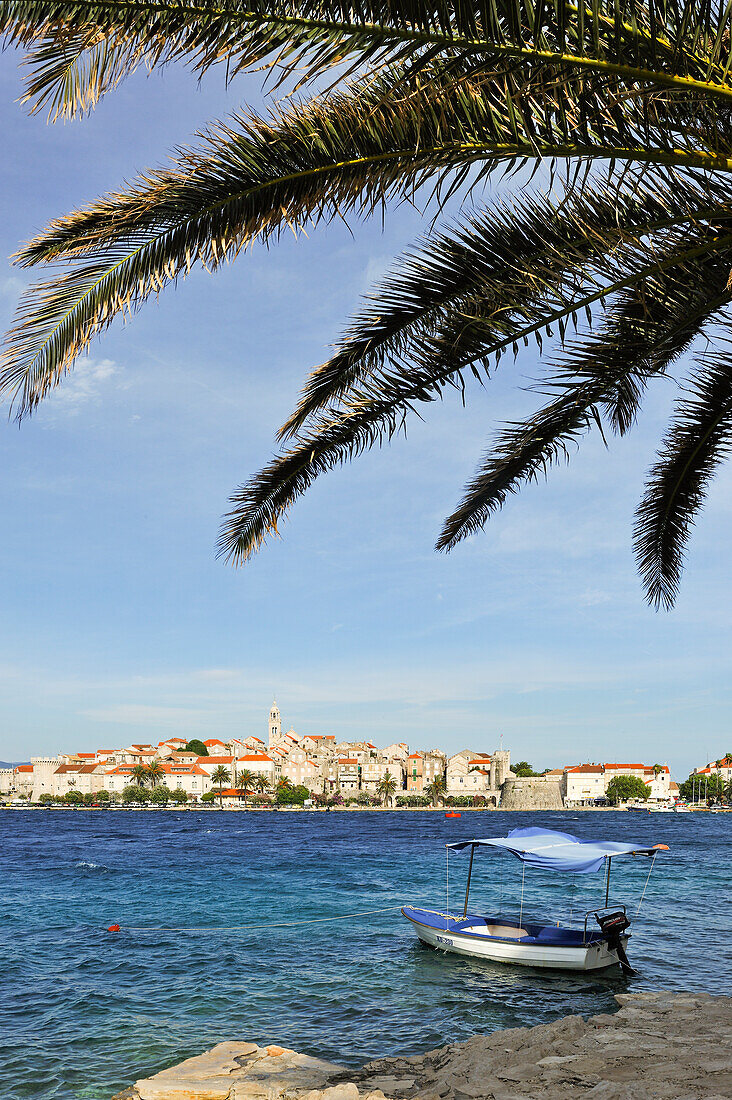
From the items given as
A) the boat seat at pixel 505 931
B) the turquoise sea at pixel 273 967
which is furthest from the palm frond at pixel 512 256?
the boat seat at pixel 505 931

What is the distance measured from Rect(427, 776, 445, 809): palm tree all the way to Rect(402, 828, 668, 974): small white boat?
471 ft

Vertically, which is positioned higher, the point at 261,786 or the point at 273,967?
the point at 273,967

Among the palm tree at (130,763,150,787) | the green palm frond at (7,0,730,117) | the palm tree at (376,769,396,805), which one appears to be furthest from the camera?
the palm tree at (376,769,396,805)

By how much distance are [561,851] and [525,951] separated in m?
2.38

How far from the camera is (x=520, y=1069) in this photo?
29.9 feet

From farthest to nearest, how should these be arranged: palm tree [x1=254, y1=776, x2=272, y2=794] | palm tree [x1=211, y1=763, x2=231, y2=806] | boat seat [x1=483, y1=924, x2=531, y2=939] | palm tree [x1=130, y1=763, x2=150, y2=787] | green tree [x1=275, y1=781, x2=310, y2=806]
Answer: palm tree [x1=254, y1=776, x2=272, y2=794] < palm tree [x1=211, y1=763, x2=231, y2=806] < palm tree [x1=130, y1=763, x2=150, y2=787] < green tree [x1=275, y1=781, x2=310, y2=806] < boat seat [x1=483, y1=924, x2=531, y2=939]

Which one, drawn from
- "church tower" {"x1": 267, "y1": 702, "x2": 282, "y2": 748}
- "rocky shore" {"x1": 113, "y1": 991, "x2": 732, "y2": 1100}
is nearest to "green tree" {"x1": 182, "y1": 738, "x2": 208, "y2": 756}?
"church tower" {"x1": 267, "y1": 702, "x2": 282, "y2": 748}

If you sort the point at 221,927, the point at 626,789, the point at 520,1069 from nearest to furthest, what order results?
the point at 520,1069
the point at 221,927
the point at 626,789

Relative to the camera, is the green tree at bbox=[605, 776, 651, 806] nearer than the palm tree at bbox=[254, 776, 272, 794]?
Yes

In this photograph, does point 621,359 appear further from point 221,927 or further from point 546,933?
point 221,927

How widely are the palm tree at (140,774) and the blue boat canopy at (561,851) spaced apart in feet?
476

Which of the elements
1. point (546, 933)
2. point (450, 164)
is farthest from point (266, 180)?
point (546, 933)

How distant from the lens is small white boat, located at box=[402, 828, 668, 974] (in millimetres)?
17688

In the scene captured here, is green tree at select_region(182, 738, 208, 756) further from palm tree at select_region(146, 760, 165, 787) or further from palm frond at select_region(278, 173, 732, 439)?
palm frond at select_region(278, 173, 732, 439)
